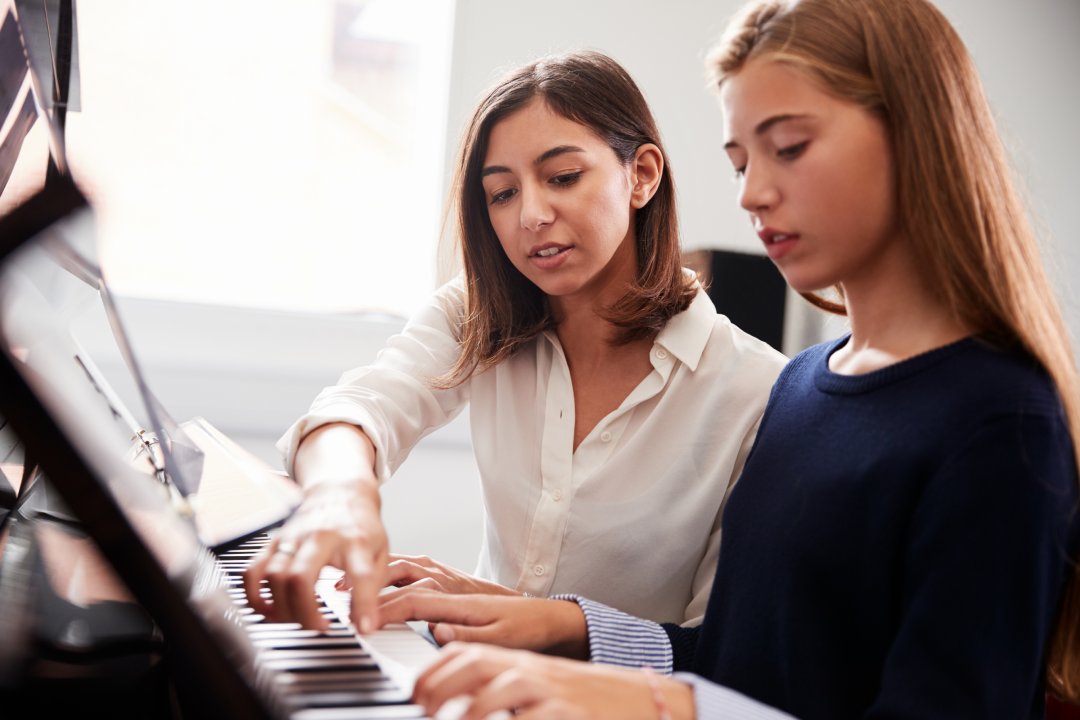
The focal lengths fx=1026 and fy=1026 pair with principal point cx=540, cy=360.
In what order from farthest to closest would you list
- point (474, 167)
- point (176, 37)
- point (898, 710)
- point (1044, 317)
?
point (176, 37) → point (474, 167) → point (1044, 317) → point (898, 710)

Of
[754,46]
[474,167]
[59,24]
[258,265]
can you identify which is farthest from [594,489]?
[258,265]

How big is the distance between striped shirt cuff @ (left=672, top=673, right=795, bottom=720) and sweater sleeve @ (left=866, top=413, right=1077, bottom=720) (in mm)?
82

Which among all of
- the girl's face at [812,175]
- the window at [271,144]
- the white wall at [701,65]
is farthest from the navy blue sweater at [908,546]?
the window at [271,144]

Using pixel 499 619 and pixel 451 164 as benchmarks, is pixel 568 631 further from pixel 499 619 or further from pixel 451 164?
pixel 451 164

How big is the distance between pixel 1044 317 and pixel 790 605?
310 mm

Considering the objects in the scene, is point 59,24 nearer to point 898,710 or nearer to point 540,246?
point 540,246

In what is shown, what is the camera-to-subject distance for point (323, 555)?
2.62 ft

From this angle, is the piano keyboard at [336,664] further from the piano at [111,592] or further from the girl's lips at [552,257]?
the girl's lips at [552,257]

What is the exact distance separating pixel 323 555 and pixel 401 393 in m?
0.59

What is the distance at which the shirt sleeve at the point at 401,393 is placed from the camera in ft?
3.98

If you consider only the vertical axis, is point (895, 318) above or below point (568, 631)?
above

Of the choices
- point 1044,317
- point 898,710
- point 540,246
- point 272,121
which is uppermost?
point 272,121

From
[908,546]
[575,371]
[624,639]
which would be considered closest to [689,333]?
[575,371]

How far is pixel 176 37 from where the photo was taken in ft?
9.38
